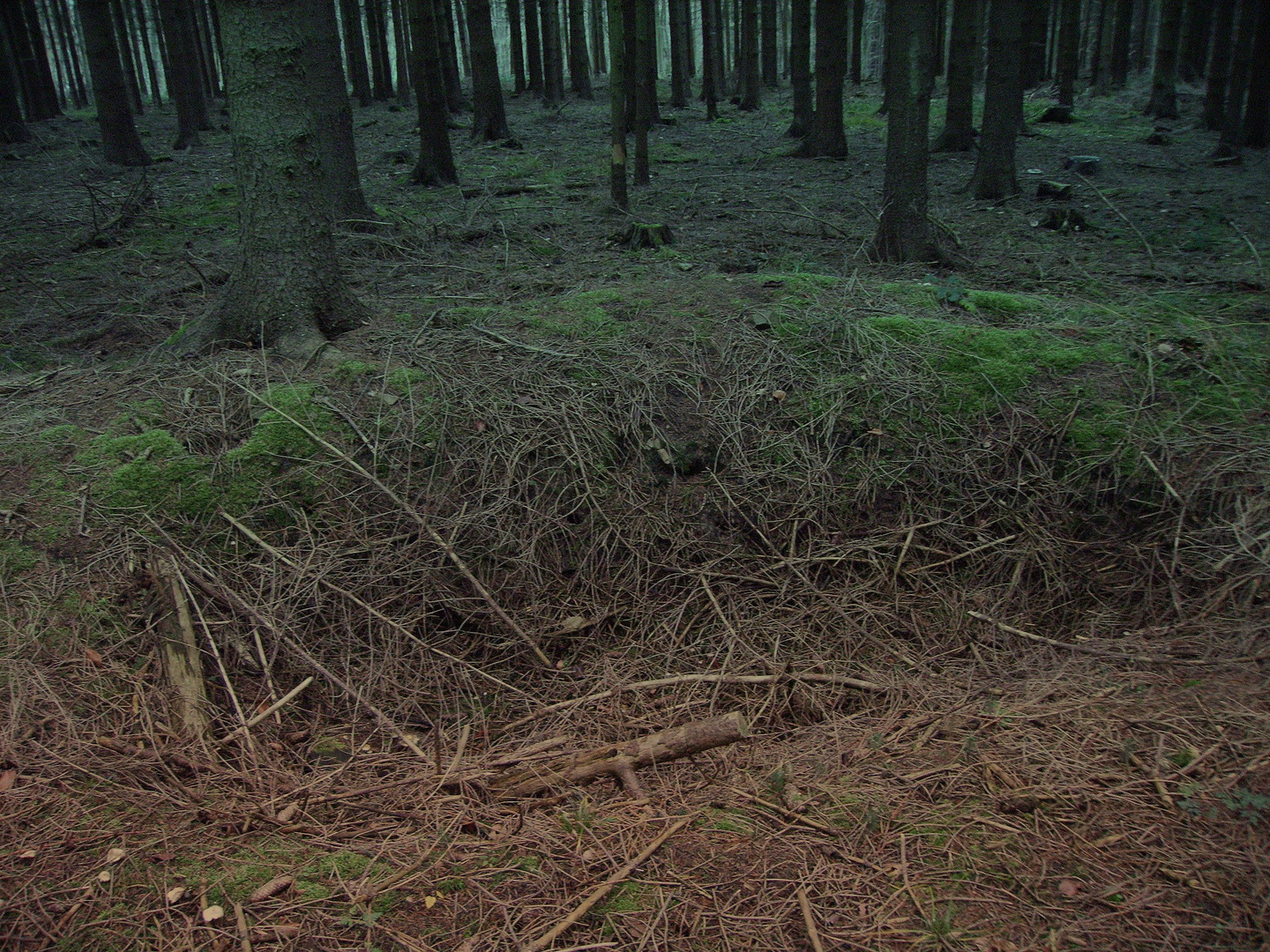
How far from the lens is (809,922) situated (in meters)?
2.30

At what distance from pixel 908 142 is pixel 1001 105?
14.6 feet

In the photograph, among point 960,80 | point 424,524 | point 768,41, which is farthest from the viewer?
point 768,41

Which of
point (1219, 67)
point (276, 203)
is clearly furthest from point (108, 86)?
point (1219, 67)

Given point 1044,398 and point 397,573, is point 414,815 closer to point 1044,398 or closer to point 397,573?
point 397,573

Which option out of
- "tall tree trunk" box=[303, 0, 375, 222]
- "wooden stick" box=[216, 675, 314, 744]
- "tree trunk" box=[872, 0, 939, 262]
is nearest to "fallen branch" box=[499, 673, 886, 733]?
"wooden stick" box=[216, 675, 314, 744]

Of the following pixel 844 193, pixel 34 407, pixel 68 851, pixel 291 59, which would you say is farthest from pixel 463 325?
pixel 844 193

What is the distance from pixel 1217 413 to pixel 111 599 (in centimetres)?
558

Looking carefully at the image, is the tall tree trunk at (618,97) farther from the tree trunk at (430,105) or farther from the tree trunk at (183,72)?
the tree trunk at (183,72)

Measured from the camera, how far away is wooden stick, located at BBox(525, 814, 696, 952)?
89.1 inches

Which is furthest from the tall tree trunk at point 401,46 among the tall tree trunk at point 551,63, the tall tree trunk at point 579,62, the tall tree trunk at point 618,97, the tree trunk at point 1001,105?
the tree trunk at point 1001,105

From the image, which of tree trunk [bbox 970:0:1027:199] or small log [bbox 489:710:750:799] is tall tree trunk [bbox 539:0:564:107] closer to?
tree trunk [bbox 970:0:1027:199]

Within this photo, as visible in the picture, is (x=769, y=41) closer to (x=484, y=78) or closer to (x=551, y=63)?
(x=551, y=63)

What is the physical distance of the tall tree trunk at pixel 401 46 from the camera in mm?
24281

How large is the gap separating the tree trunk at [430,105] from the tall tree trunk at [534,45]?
1276 cm
